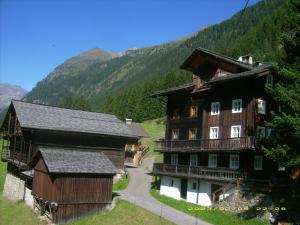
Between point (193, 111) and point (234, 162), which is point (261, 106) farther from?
point (193, 111)

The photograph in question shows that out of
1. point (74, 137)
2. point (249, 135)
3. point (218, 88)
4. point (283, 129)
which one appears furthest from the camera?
point (74, 137)

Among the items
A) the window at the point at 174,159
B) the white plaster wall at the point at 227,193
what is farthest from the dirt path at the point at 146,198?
the window at the point at 174,159

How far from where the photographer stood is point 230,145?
3788cm

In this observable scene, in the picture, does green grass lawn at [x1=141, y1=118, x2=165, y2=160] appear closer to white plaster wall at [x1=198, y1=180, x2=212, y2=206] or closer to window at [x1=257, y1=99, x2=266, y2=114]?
white plaster wall at [x1=198, y1=180, x2=212, y2=206]

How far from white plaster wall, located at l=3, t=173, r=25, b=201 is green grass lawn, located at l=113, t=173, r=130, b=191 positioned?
10409 mm

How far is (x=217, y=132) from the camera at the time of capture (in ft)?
135

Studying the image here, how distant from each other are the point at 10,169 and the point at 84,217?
66.6 feet

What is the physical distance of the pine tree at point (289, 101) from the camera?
25328 mm

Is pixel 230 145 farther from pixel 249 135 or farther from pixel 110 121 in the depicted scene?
pixel 110 121

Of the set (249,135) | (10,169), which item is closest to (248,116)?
(249,135)

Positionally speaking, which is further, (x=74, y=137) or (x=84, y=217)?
(x=74, y=137)

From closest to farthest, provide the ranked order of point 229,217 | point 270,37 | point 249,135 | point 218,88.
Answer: point 229,217 < point 249,135 < point 218,88 < point 270,37

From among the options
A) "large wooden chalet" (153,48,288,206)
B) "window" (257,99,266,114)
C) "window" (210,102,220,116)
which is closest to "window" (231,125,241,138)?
"large wooden chalet" (153,48,288,206)

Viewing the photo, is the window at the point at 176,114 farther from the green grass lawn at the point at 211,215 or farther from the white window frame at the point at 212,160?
the green grass lawn at the point at 211,215
